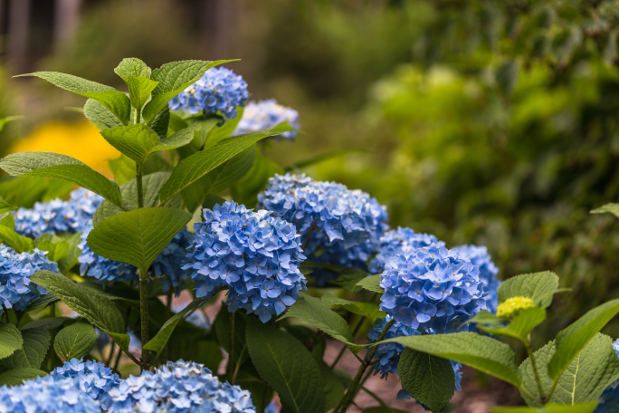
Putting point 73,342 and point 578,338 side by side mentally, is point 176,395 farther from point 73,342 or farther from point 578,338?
point 578,338

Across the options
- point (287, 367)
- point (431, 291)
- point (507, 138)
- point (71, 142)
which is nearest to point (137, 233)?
point (287, 367)

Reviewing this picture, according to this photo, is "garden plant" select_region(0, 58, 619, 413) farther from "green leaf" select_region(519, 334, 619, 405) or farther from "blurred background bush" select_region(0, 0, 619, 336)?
"blurred background bush" select_region(0, 0, 619, 336)

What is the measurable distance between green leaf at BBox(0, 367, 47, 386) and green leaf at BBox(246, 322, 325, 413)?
0.34 meters

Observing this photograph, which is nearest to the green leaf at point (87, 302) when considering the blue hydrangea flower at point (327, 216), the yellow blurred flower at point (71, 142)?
the blue hydrangea flower at point (327, 216)

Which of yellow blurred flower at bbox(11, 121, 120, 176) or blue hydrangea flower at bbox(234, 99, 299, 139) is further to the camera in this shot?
yellow blurred flower at bbox(11, 121, 120, 176)

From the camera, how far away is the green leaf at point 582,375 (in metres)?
0.94

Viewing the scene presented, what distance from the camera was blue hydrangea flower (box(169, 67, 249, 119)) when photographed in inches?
46.6

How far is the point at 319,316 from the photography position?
1.05 meters

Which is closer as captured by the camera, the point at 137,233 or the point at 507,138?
the point at 137,233

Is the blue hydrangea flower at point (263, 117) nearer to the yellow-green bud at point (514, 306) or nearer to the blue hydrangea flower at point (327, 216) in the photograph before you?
the blue hydrangea flower at point (327, 216)

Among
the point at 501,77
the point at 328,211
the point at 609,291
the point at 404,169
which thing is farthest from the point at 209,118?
the point at 404,169

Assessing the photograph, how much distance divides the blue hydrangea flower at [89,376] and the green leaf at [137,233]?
0.17 metres

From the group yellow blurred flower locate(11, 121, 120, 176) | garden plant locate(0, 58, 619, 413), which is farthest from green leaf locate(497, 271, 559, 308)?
yellow blurred flower locate(11, 121, 120, 176)

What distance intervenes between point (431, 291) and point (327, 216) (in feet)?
0.93
